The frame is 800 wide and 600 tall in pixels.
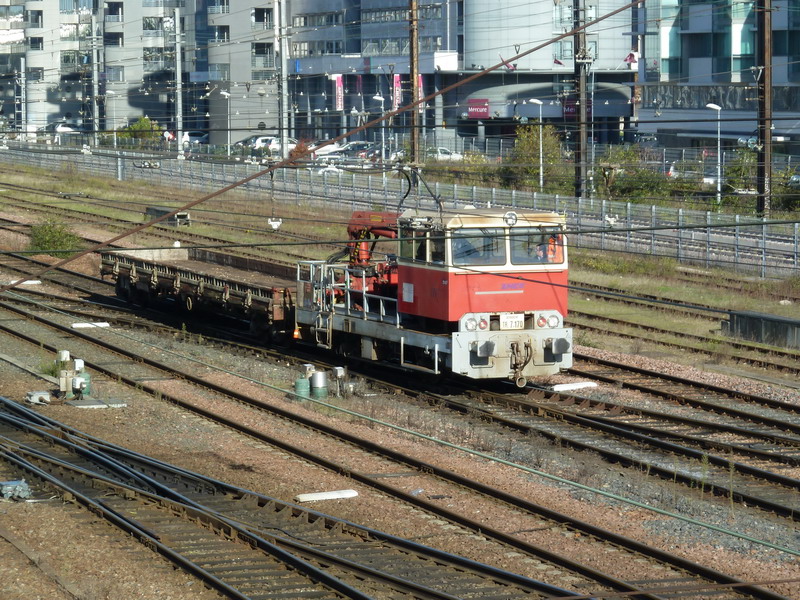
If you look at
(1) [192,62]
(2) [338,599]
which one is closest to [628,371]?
(2) [338,599]

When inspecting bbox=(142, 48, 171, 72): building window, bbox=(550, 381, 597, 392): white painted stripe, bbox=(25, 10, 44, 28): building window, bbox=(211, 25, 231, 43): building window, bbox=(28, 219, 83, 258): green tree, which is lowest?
bbox=(550, 381, 597, 392): white painted stripe

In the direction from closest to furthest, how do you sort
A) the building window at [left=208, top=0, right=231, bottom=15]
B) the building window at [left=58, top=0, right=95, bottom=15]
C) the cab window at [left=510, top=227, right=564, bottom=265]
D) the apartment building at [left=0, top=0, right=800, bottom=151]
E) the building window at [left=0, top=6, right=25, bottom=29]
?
the cab window at [left=510, top=227, right=564, bottom=265], the apartment building at [left=0, top=0, right=800, bottom=151], the building window at [left=208, top=0, right=231, bottom=15], the building window at [left=58, top=0, right=95, bottom=15], the building window at [left=0, top=6, right=25, bottom=29]

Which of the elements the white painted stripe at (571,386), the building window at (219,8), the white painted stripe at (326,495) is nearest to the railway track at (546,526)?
the white painted stripe at (326,495)

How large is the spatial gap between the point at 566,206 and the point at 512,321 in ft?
80.7

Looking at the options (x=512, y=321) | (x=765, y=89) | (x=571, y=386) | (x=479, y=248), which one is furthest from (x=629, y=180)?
(x=479, y=248)

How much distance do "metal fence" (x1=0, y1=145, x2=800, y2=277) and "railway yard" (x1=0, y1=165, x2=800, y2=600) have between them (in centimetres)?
363

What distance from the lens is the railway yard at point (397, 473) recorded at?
1066 cm

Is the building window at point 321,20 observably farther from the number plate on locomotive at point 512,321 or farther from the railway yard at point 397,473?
the number plate on locomotive at point 512,321

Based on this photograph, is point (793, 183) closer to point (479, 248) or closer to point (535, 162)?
point (535, 162)

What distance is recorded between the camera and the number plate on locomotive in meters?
18.0

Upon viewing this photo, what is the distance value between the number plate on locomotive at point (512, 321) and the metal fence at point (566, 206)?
3.41 m

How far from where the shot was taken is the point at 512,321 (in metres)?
18.1

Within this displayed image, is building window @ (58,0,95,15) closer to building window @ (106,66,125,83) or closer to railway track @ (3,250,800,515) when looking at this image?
building window @ (106,66,125,83)

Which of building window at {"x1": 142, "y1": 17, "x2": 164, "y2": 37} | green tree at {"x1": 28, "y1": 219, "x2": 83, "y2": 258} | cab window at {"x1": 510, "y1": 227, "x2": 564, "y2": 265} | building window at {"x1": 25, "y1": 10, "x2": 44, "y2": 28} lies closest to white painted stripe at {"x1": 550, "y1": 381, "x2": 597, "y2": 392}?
cab window at {"x1": 510, "y1": 227, "x2": 564, "y2": 265}
